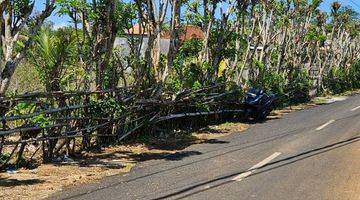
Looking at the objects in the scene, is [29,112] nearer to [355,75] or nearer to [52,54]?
[52,54]

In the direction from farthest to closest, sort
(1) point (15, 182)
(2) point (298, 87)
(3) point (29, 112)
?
(2) point (298, 87) < (3) point (29, 112) < (1) point (15, 182)

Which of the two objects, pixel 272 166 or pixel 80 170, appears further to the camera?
pixel 272 166

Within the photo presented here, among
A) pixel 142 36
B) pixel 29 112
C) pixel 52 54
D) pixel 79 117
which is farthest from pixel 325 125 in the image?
pixel 29 112

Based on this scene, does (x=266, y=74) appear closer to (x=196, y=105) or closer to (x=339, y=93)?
(x=196, y=105)

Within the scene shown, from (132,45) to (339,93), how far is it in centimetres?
3147

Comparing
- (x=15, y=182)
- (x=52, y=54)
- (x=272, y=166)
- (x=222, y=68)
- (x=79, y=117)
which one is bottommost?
(x=272, y=166)

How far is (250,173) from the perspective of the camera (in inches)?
372

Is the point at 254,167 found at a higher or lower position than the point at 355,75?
lower

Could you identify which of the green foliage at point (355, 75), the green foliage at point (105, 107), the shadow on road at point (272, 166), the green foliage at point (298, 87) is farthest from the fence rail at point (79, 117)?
the green foliage at point (355, 75)

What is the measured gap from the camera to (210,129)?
55.8ft

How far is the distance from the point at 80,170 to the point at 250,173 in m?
3.02

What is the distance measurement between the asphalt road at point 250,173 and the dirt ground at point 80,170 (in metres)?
0.33

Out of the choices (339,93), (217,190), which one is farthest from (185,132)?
(339,93)

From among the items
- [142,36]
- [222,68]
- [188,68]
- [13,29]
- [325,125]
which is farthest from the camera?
[222,68]
